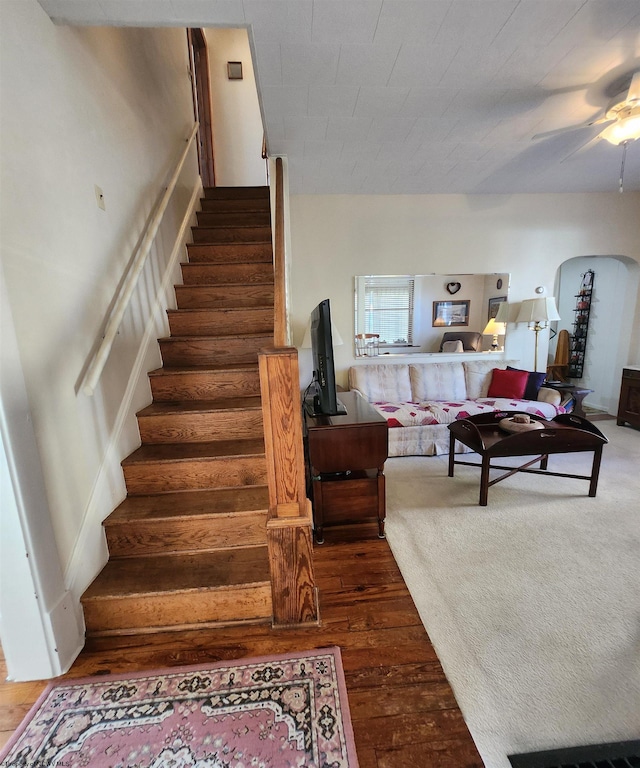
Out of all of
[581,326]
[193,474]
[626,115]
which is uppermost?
[626,115]

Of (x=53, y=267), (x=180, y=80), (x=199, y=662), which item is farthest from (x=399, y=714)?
(x=180, y=80)

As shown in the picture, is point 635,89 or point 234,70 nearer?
point 635,89

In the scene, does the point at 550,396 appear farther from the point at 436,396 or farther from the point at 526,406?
the point at 436,396

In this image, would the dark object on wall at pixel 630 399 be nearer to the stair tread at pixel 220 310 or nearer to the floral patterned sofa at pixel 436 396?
the floral patterned sofa at pixel 436 396

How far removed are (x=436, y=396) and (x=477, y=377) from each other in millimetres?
579

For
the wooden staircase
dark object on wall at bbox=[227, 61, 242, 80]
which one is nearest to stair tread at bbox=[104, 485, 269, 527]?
the wooden staircase

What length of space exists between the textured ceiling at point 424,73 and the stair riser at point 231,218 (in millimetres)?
552

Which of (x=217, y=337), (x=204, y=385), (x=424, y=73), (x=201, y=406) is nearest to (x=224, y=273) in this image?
(x=217, y=337)

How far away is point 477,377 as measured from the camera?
406cm

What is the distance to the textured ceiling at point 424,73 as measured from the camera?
153cm

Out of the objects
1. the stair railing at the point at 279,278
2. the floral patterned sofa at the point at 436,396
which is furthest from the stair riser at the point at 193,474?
the floral patterned sofa at the point at 436,396

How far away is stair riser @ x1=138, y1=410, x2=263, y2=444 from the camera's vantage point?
2039 millimetres

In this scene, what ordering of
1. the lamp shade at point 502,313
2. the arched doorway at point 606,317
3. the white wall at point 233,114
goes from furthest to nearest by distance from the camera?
the white wall at point 233,114, the arched doorway at point 606,317, the lamp shade at point 502,313

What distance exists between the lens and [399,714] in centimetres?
115
